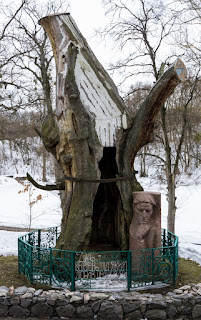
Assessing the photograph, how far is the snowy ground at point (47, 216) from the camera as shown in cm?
1115

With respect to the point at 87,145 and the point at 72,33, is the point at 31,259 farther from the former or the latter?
the point at 72,33

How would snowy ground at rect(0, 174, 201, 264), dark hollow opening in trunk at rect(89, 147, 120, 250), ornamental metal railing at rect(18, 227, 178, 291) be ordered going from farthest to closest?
snowy ground at rect(0, 174, 201, 264), dark hollow opening in trunk at rect(89, 147, 120, 250), ornamental metal railing at rect(18, 227, 178, 291)

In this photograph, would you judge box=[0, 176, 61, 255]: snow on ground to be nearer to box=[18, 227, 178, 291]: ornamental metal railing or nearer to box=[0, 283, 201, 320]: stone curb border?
box=[18, 227, 178, 291]: ornamental metal railing

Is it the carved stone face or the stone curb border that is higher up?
the carved stone face

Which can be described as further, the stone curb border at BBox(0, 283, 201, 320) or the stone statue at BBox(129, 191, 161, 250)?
the stone statue at BBox(129, 191, 161, 250)

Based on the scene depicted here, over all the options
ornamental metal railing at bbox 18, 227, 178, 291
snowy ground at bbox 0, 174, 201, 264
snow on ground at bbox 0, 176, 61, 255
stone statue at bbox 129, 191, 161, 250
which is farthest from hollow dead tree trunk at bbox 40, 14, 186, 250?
→ snow on ground at bbox 0, 176, 61, 255

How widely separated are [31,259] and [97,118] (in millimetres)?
3001

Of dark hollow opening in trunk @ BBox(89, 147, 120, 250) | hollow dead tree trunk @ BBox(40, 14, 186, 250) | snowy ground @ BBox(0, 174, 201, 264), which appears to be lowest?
snowy ground @ BBox(0, 174, 201, 264)

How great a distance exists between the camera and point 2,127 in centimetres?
1178

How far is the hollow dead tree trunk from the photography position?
271 inches

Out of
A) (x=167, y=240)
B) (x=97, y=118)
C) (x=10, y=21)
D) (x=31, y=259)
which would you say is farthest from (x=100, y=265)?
(x=10, y=21)

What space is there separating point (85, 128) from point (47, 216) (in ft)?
41.4

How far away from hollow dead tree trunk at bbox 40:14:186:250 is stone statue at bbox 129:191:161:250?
0.98ft

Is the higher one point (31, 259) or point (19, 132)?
point (19, 132)
